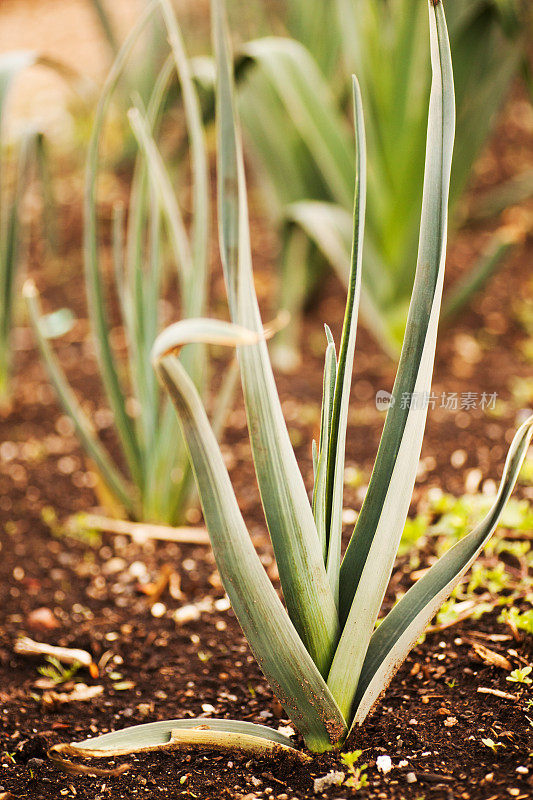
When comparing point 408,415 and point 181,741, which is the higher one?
point 408,415

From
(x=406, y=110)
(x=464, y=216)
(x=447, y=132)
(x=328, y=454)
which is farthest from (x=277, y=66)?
(x=328, y=454)

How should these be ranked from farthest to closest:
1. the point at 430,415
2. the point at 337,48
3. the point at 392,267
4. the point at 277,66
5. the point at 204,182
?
1. the point at 337,48
2. the point at 392,267
3. the point at 430,415
4. the point at 277,66
5. the point at 204,182

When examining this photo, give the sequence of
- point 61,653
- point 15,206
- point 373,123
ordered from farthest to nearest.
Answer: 1. point 373,123
2. point 15,206
3. point 61,653

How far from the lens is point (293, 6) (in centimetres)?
198

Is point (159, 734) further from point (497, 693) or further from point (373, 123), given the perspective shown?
point (373, 123)

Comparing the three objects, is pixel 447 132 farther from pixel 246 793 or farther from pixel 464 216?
pixel 464 216

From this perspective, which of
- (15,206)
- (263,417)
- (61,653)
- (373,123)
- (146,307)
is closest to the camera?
(263,417)

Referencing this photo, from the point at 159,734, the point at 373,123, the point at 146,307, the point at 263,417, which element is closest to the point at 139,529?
the point at 146,307

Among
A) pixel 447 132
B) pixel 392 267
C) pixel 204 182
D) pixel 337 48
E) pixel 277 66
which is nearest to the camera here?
pixel 447 132

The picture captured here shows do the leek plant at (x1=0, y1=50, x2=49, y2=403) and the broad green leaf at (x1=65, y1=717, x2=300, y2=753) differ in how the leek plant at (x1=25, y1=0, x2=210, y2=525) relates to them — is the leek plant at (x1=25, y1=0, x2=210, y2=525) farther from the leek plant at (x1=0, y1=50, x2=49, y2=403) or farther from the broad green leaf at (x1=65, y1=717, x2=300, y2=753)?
the broad green leaf at (x1=65, y1=717, x2=300, y2=753)

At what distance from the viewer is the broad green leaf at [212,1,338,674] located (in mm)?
717

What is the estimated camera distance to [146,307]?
4.34 feet

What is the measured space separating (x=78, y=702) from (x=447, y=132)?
0.82 m

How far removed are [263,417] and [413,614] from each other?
27 cm
